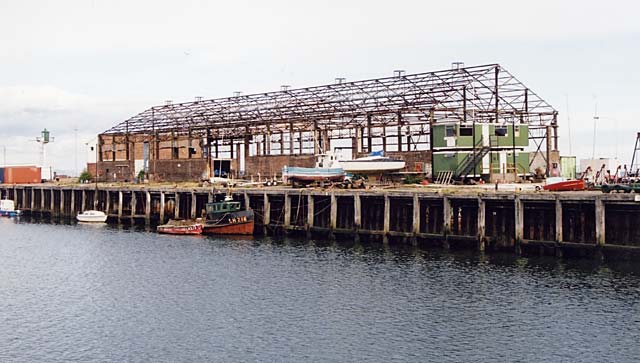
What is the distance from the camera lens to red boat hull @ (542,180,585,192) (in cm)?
5128

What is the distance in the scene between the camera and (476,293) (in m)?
38.4

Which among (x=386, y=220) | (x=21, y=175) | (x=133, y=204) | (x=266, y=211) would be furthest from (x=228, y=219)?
(x=21, y=175)

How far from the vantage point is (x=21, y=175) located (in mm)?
121375

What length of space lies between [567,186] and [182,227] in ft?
119

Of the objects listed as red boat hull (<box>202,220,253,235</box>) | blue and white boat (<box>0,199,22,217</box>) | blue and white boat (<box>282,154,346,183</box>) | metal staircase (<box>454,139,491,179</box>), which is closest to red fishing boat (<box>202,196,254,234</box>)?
red boat hull (<box>202,220,253,235</box>)

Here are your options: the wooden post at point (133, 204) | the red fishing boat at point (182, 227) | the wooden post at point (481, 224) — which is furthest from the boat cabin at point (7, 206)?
the wooden post at point (481, 224)

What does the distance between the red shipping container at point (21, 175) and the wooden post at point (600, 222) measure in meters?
102

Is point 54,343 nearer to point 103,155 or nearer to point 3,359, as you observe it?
point 3,359

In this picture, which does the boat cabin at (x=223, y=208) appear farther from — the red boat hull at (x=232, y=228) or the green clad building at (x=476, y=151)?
the green clad building at (x=476, y=151)

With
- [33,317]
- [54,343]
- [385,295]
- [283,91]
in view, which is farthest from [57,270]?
[283,91]

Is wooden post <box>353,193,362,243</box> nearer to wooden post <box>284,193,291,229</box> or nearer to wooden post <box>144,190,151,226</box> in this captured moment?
wooden post <box>284,193,291,229</box>

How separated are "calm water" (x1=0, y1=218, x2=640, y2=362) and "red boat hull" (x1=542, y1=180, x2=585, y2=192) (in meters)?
7.46

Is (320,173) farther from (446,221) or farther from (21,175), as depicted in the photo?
(21,175)

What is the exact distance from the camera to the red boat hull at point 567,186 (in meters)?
51.3
